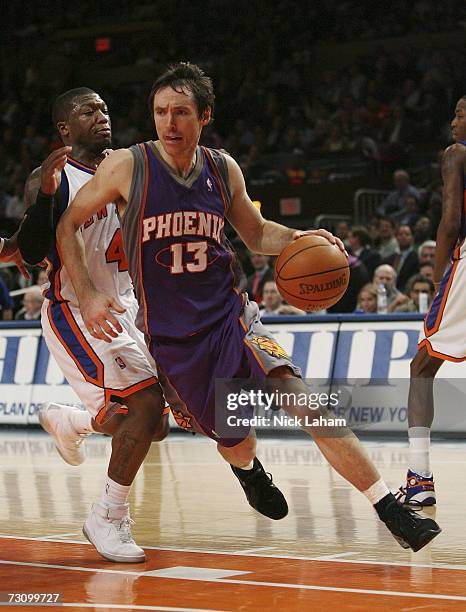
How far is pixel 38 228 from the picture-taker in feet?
16.7

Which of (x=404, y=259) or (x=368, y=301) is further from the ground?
(x=404, y=259)

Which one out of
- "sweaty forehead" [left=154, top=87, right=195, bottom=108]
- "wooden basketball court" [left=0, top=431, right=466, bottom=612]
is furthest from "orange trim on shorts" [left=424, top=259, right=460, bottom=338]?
"sweaty forehead" [left=154, top=87, right=195, bottom=108]

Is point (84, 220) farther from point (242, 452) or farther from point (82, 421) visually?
point (82, 421)

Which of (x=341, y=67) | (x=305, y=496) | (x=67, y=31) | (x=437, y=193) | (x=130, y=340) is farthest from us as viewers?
(x=67, y=31)

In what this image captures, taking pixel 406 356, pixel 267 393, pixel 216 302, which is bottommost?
pixel 406 356

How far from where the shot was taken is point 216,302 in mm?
4859

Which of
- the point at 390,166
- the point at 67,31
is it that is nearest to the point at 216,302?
the point at 390,166

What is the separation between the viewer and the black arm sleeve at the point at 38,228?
509cm

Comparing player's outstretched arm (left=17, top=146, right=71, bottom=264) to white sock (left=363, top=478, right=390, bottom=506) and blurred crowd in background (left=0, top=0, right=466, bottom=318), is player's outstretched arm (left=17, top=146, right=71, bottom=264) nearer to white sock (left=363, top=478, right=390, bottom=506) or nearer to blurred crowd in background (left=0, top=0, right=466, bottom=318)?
white sock (left=363, top=478, right=390, bottom=506)

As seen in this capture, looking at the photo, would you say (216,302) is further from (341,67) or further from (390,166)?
(341,67)

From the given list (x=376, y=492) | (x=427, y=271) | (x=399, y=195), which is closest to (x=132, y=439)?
(x=376, y=492)

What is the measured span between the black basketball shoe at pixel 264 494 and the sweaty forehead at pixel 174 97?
1754 mm

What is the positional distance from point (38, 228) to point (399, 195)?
11.4 metres

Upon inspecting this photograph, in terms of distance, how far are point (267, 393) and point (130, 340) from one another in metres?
0.81
